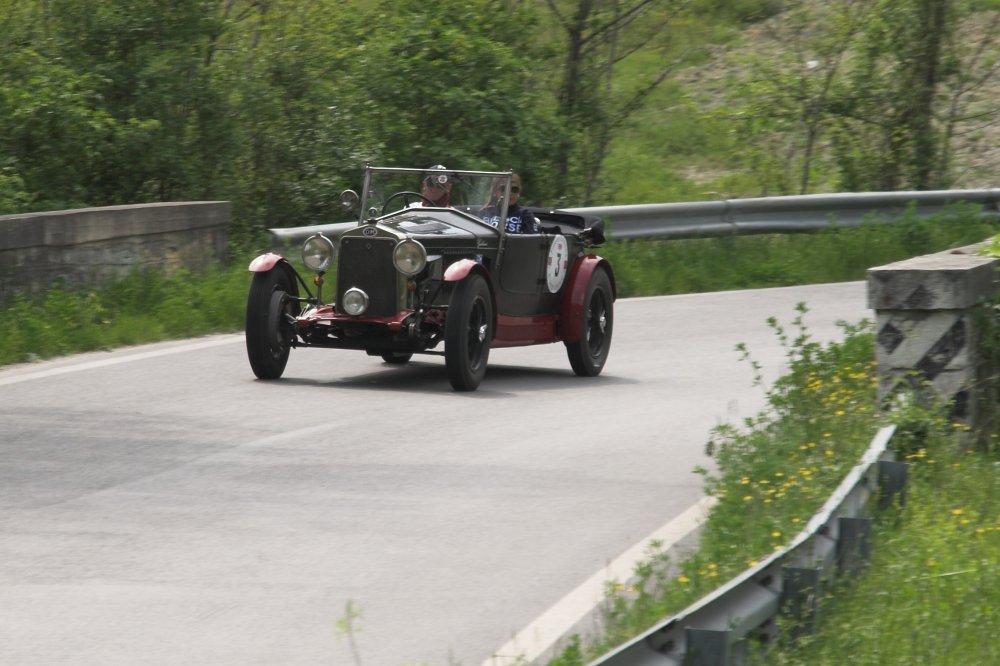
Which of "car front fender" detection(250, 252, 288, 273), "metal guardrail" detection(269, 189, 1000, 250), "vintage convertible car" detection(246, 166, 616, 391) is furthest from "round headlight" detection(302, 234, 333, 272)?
"metal guardrail" detection(269, 189, 1000, 250)

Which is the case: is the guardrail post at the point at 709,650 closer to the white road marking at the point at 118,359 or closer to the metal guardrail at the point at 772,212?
the white road marking at the point at 118,359

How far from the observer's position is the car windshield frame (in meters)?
12.0

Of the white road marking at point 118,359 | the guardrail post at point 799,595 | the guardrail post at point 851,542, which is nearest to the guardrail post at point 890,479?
the guardrail post at point 851,542

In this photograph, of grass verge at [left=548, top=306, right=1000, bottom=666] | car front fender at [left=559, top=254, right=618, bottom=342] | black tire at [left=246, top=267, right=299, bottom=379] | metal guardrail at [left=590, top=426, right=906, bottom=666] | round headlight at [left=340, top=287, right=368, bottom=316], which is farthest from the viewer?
car front fender at [left=559, top=254, right=618, bottom=342]

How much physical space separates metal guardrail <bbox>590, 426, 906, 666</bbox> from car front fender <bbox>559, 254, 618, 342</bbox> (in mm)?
5377

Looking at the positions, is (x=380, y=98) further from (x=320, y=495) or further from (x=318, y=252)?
(x=320, y=495)

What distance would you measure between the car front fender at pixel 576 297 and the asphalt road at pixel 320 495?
14.2 inches

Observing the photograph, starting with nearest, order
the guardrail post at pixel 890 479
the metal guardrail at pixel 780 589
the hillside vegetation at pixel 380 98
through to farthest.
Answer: the metal guardrail at pixel 780 589, the guardrail post at pixel 890 479, the hillside vegetation at pixel 380 98

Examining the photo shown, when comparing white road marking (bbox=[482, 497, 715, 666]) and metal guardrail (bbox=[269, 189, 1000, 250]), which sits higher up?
metal guardrail (bbox=[269, 189, 1000, 250])

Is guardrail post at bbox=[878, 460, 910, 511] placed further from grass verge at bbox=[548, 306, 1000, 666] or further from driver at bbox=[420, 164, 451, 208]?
driver at bbox=[420, 164, 451, 208]

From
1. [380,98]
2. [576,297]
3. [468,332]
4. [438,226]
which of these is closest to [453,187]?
[438,226]

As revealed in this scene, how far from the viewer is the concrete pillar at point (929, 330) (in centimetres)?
804

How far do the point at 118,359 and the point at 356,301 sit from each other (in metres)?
2.09

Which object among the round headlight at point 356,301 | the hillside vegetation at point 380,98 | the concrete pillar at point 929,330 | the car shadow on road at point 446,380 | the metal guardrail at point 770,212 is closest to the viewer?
the concrete pillar at point 929,330
